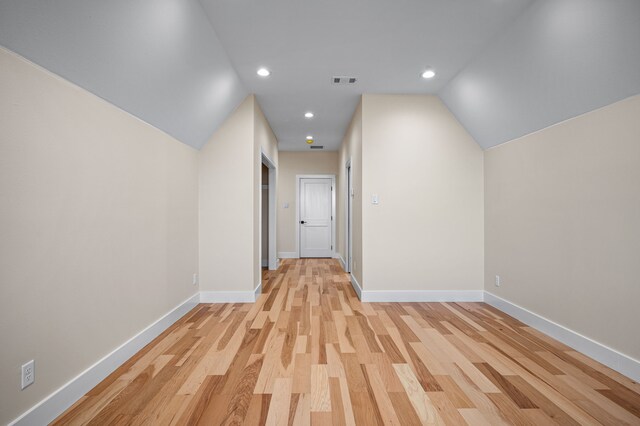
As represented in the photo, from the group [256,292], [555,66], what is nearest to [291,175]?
[256,292]

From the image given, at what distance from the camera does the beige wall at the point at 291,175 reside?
7141 millimetres

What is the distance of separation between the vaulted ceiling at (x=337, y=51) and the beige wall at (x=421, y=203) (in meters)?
0.35

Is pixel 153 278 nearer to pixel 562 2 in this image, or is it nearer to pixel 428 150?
pixel 428 150

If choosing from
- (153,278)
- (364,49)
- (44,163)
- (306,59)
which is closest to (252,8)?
(306,59)

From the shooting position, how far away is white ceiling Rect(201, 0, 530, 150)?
2.16 m

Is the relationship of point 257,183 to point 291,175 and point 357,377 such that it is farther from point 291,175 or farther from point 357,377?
point 291,175

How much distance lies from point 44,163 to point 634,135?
3560 mm

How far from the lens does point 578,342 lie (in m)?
2.32

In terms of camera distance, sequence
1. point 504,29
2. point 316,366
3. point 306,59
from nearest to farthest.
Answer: point 316,366 → point 504,29 → point 306,59

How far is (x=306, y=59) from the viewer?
9.50ft

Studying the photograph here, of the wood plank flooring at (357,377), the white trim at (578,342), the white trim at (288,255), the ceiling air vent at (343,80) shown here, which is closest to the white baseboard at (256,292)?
the wood plank flooring at (357,377)

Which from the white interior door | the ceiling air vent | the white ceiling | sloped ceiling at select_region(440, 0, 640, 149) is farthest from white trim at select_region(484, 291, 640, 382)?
the white interior door

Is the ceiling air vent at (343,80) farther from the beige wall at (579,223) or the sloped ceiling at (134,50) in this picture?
the beige wall at (579,223)

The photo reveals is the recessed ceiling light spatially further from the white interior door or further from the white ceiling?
the white interior door
